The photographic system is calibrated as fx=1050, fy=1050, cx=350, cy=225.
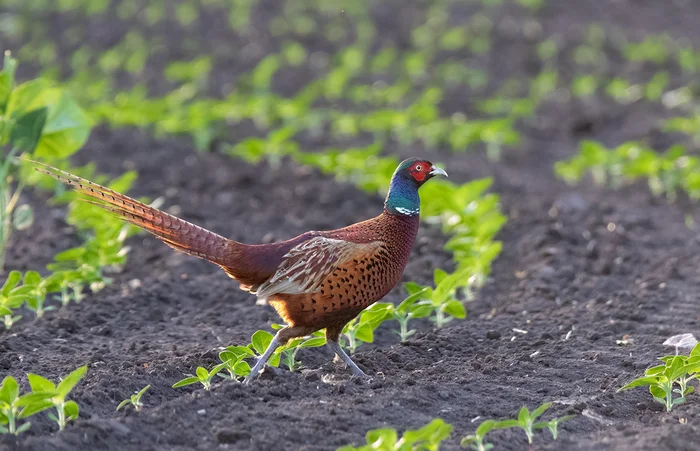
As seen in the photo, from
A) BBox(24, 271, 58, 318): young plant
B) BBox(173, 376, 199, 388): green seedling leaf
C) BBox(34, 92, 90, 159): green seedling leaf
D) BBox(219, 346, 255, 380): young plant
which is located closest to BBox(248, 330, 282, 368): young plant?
BBox(219, 346, 255, 380): young plant

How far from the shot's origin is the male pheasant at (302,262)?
4676 mm

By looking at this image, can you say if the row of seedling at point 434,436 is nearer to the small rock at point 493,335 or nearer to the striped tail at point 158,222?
the striped tail at point 158,222

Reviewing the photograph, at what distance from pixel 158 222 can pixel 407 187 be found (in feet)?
3.95

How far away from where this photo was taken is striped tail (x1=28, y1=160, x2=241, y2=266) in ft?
15.3

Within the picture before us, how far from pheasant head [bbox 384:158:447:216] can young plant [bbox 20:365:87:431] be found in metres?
1.75

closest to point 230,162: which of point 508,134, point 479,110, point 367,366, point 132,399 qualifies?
point 508,134

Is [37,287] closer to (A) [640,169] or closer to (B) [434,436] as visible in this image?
(B) [434,436]

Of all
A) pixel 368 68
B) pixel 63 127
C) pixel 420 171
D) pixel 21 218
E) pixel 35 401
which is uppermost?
pixel 368 68

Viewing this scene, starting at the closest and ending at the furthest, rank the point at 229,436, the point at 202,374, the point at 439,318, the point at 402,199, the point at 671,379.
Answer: the point at 229,436 < the point at 671,379 < the point at 202,374 < the point at 402,199 < the point at 439,318

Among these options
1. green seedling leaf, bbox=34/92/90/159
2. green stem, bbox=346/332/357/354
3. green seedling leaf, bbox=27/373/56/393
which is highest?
green seedling leaf, bbox=34/92/90/159

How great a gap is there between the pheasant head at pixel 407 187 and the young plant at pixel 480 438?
1317 mm

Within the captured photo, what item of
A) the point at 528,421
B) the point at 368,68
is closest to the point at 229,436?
the point at 528,421

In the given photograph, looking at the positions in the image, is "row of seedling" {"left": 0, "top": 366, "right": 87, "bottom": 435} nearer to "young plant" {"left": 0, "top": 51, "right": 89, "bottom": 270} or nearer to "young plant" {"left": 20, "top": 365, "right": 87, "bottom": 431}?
"young plant" {"left": 20, "top": 365, "right": 87, "bottom": 431}

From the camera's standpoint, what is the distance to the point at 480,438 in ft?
12.4
